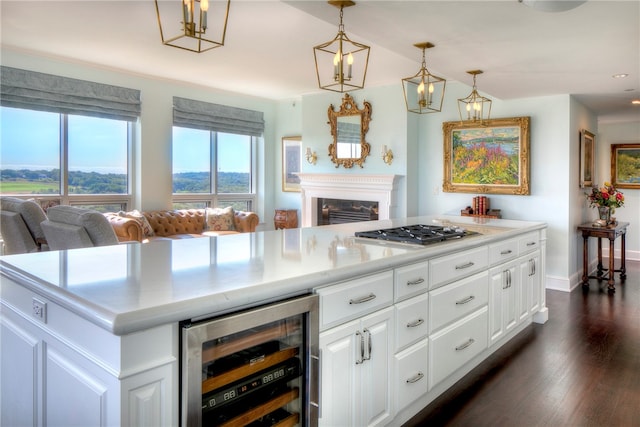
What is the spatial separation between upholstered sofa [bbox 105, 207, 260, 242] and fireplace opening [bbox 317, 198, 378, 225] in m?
1.10

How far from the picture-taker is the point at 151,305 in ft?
4.03

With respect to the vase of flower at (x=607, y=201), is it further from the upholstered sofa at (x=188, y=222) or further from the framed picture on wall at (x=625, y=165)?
the upholstered sofa at (x=188, y=222)

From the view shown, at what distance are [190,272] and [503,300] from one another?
2.41 m

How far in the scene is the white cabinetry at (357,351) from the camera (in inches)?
69.9

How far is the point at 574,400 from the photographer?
2.67 meters

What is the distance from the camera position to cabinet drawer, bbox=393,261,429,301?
215 centimetres

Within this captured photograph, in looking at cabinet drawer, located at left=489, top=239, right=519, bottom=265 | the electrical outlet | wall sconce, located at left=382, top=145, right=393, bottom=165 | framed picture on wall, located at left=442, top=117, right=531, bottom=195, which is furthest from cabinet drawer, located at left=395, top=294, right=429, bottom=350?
wall sconce, located at left=382, top=145, right=393, bottom=165

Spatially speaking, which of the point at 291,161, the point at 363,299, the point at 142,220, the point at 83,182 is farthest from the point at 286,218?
the point at 363,299

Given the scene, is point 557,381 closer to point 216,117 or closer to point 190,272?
point 190,272

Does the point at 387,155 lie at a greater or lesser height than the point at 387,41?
lesser

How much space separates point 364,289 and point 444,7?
1.87 meters

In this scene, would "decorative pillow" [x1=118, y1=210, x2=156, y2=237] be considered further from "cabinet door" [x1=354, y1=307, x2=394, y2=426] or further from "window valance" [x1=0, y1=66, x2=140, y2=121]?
"cabinet door" [x1=354, y1=307, x2=394, y2=426]

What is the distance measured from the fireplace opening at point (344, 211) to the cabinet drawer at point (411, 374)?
14.7 feet

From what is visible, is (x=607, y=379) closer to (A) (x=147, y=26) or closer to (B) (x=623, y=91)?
(B) (x=623, y=91)
